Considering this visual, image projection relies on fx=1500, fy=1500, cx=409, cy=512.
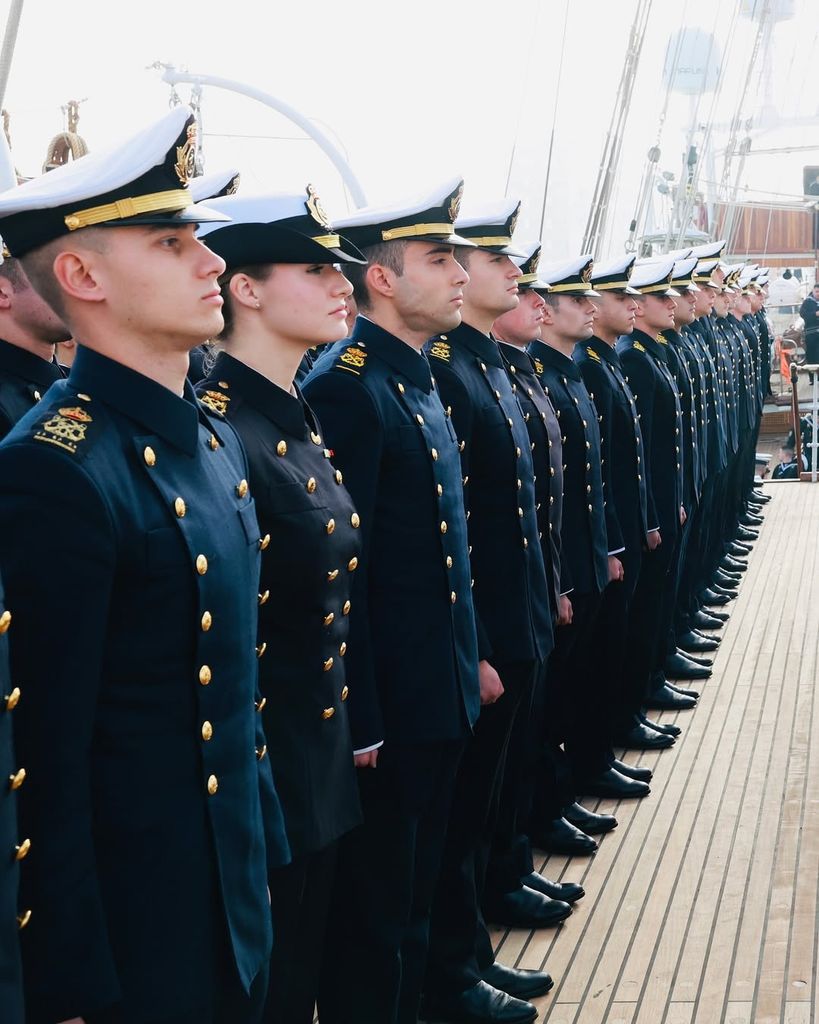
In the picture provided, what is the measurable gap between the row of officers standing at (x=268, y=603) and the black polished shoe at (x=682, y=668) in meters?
2.32

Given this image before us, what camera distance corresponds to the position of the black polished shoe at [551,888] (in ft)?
13.0

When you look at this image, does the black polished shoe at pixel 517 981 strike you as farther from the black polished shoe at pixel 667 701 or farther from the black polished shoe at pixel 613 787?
the black polished shoe at pixel 667 701

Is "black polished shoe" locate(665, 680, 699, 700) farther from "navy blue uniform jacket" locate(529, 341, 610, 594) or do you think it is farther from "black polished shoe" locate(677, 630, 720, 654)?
"navy blue uniform jacket" locate(529, 341, 610, 594)

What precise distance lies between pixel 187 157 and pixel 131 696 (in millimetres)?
A: 682

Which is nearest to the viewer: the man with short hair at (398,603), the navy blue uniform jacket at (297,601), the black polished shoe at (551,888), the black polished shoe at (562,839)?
the navy blue uniform jacket at (297,601)

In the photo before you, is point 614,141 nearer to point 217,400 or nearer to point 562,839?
point 562,839

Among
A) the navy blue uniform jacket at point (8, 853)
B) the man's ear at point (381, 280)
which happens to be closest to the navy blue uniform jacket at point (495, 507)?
the man's ear at point (381, 280)

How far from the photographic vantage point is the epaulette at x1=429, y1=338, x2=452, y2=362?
3.47 m

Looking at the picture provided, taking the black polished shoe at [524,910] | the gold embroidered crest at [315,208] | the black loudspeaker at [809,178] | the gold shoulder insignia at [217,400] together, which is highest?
the black loudspeaker at [809,178]

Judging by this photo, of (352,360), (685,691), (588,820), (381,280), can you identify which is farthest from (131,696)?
(685,691)

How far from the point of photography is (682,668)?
668 cm

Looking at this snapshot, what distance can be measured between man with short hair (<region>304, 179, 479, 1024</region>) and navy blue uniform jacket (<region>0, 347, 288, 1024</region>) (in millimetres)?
830

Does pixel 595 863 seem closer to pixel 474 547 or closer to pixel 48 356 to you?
pixel 474 547

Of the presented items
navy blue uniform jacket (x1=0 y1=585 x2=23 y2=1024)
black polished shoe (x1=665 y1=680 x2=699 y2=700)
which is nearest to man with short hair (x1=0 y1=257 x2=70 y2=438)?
navy blue uniform jacket (x1=0 y1=585 x2=23 y2=1024)
